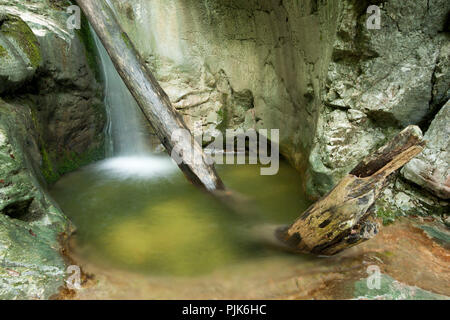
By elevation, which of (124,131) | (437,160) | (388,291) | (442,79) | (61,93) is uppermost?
(442,79)

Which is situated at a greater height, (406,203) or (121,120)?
(121,120)

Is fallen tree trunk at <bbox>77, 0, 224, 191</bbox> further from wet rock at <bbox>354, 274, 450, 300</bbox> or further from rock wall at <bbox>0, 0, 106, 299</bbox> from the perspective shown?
wet rock at <bbox>354, 274, 450, 300</bbox>

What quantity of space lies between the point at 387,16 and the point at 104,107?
Answer: 4433 mm

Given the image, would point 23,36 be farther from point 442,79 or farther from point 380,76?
point 442,79

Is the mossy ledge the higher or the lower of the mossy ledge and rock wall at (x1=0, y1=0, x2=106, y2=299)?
the higher

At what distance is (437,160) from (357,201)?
1.11 metres

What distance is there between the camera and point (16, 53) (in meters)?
3.62

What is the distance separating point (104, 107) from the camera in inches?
218

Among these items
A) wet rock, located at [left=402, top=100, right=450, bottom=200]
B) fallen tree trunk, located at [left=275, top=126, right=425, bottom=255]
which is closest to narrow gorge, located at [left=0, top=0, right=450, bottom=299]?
wet rock, located at [left=402, top=100, right=450, bottom=200]

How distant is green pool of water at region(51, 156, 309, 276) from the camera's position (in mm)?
2906

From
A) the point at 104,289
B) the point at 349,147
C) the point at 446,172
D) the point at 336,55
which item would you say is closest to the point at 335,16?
the point at 336,55

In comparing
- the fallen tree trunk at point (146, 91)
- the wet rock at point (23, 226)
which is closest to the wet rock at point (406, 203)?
the fallen tree trunk at point (146, 91)

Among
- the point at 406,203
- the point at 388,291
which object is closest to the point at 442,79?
the point at 406,203

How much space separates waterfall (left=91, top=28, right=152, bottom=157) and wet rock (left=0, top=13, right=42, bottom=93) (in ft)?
4.88
